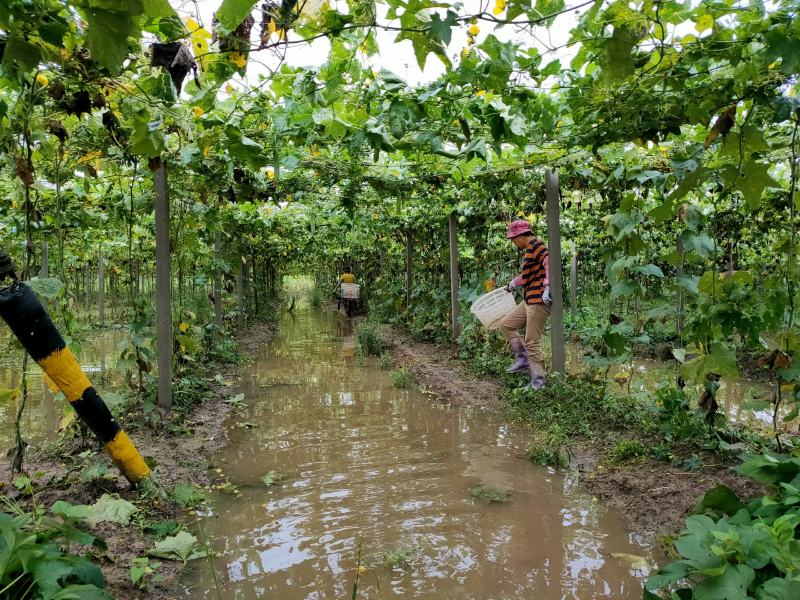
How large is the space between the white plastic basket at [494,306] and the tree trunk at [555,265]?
0.71 meters

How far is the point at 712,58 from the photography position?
2795mm

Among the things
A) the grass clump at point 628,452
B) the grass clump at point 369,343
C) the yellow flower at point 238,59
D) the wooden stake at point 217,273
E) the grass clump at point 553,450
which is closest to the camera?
the yellow flower at point 238,59

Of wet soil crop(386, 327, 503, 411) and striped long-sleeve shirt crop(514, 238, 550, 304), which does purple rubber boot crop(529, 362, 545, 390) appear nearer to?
wet soil crop(386, 327, 503, 411)

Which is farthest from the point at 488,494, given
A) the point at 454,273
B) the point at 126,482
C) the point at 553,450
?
the point at 454,273

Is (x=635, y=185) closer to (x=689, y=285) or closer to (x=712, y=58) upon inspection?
(x=689, y=285)

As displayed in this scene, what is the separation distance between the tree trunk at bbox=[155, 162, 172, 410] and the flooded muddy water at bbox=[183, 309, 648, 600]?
2.75ft

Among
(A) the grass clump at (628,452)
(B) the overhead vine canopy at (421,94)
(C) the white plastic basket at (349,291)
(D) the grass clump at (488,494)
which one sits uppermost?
(B) the overhead vine canopy at (421,94)

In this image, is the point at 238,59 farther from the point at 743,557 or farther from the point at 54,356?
the point at 743,557

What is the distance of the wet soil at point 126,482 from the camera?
2.88m

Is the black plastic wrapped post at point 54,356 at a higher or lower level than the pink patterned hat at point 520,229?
lower

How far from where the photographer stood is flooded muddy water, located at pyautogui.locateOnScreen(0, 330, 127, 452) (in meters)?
5.85

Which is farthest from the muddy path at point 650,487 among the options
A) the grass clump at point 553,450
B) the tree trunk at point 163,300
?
the tree trunk at point 163,300

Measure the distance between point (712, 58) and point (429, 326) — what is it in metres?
8.74

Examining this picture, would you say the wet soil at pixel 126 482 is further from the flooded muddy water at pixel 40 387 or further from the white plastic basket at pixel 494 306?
the white plastic basket at pixel 494 306
